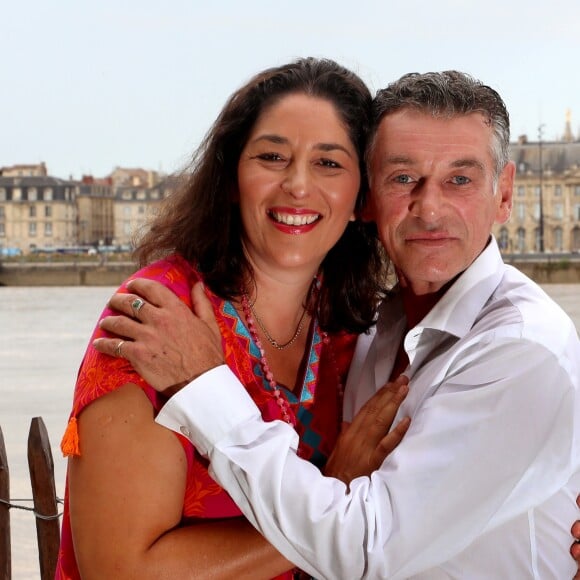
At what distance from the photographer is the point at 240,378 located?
141cm

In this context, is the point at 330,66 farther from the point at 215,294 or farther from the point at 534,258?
the point at 534,258

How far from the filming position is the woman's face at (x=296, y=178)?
1.43 metres

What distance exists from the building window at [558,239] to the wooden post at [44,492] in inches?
1828

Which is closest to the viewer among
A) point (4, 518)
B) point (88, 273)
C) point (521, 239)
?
point (4, 518)

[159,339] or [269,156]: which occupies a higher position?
[269,156]

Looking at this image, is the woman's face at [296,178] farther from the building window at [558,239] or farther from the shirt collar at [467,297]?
the building window at [558,239]

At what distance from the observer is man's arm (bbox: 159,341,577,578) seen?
1.14 meters

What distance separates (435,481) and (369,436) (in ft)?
0.59

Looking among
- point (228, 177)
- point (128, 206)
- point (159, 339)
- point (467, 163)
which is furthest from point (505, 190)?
point (128, 206)

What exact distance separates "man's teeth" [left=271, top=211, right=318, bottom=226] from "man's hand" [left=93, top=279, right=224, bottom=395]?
227 mm

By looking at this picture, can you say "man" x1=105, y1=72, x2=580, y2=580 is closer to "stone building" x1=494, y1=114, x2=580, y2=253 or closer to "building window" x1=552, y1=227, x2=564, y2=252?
"stone building" x1=494, y1=114, x2=580, y2=253

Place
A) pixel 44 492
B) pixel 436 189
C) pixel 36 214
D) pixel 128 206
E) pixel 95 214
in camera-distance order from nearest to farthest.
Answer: pixel 436 189
pixel 44 492
pixel 36 214
pixel 95 214
pixel 128 206

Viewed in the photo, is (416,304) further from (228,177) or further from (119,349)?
(119,349)

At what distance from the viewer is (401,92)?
1.40 metres
